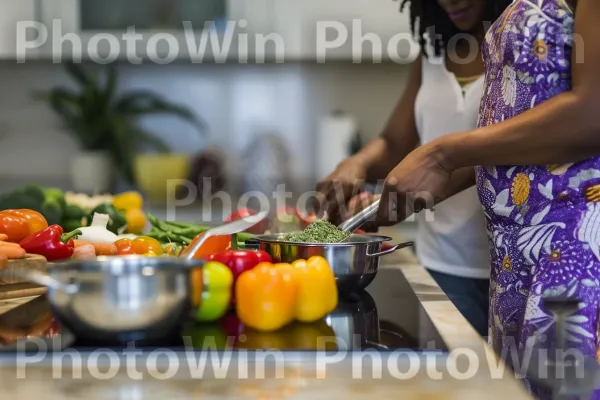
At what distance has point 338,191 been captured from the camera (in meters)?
1.68

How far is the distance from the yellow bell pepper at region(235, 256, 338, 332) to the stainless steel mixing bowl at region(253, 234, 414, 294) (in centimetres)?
8

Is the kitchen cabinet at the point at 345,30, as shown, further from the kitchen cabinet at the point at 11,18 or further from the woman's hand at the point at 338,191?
the woman's hand at the point at 338,191

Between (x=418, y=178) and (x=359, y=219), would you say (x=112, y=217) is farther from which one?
(x=418, y=178)

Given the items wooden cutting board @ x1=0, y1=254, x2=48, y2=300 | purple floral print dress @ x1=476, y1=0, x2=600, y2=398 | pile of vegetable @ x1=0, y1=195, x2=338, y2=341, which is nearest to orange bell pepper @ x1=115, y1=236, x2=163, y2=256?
pile of vegetable @ x1=0, y1=195, x2=338, y2=341

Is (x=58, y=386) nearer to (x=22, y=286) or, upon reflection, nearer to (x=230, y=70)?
(x=22, y=286)

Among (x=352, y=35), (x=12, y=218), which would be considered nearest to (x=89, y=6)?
(x=352, y=35)

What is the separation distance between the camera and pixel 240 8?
115 inches

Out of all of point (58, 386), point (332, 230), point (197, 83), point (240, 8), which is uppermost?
point (240, 8)

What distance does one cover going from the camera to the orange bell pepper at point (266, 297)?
38.6 inches

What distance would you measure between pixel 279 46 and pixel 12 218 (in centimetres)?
175

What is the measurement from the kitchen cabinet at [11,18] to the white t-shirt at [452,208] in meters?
1.73

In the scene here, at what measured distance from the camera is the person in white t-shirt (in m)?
1.72

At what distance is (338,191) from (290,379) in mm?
917

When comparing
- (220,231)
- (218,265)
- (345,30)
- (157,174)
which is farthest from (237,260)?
(157,174)
